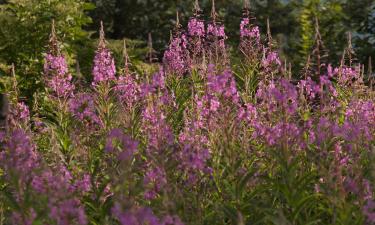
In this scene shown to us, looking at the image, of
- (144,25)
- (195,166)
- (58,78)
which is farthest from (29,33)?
(195,166)

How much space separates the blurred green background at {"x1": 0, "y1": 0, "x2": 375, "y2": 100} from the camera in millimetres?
10570

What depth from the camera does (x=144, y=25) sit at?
55.7 ft

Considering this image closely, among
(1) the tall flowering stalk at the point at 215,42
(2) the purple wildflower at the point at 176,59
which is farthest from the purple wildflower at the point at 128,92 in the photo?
(2) the purple wildflower at the point at 176,59

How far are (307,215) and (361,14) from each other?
39.9 feet

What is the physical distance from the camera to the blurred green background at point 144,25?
1057 centimetres

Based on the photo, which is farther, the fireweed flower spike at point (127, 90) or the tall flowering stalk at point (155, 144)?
the fireweed flower spike at point (127, 90)

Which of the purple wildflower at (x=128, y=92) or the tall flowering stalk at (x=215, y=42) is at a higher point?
the tall flowering stalk at (x=215, y=42)

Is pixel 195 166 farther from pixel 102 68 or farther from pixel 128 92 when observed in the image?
pixel 102 68

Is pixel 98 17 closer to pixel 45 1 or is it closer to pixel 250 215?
pixel 45 1

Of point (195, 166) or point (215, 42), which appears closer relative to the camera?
point (195, 166)

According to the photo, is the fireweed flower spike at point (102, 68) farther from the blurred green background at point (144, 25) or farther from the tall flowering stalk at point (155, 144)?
the blurred green background at point (144, 25)

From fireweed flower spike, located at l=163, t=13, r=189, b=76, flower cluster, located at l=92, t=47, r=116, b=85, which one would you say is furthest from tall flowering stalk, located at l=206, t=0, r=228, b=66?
flower cluster, located at l=92, t=47, r=116, b=85

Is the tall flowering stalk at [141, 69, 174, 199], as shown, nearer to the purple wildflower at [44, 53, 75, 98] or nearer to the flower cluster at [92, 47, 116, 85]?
the flower cluster at [92, 47, 116, 85]

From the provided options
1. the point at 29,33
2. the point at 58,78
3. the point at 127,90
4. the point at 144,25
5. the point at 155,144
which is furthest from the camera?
the point at 144,25
